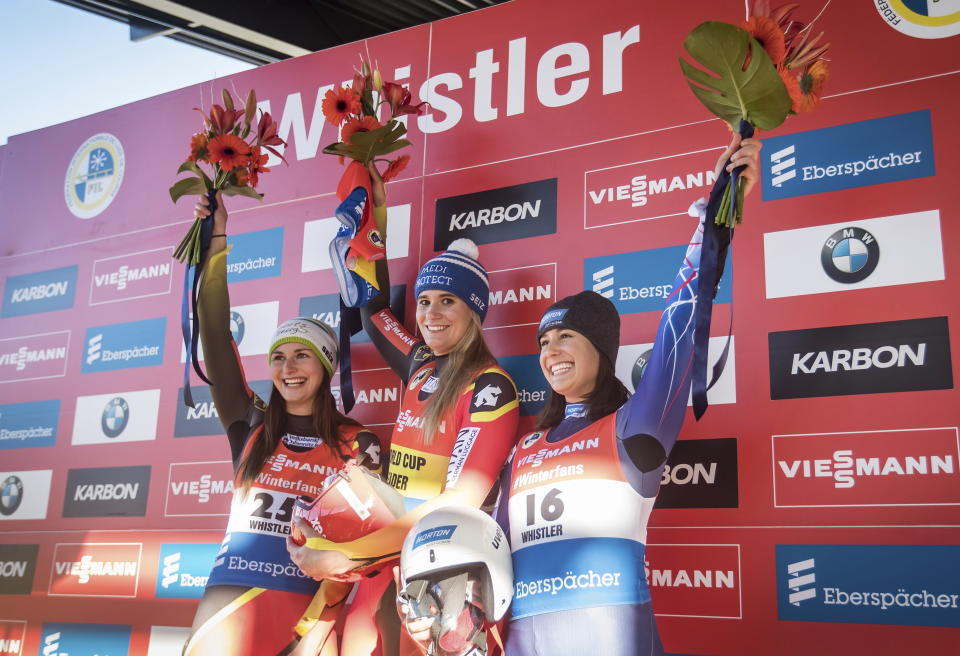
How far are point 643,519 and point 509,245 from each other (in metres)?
1.52

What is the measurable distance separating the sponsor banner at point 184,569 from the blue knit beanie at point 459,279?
1.66m

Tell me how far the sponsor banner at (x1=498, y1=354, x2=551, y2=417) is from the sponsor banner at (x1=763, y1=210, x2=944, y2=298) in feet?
2.92

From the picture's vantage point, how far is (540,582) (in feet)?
8.58

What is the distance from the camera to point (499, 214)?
12.8 ft

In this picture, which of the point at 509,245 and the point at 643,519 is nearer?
the point at 643,519

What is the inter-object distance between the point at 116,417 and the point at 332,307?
1.39 metres

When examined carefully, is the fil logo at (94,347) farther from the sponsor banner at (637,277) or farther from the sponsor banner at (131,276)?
the sponsor banner at (637,277)

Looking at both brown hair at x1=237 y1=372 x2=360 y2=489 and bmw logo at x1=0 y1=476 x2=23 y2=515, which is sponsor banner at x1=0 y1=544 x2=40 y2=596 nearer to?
bmw logo at x1=0 y1=476 x2=23 y2=515

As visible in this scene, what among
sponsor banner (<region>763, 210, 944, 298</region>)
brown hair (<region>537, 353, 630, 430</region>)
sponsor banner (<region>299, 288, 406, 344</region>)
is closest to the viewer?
brown hair (<region>537, 353, 630, 430</region>)

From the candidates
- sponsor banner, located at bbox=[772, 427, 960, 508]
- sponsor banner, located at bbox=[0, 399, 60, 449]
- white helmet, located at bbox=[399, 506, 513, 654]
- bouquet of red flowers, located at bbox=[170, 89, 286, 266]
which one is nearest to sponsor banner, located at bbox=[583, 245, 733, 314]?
sponsor banner, located at bbox=[772, 427, 960, 508]

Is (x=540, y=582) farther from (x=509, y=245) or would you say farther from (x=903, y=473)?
(x=509, y=245)

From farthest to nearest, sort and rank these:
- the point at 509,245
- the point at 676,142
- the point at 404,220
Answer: the point at 404,220 < the point at 509,245 < the point at 676,142

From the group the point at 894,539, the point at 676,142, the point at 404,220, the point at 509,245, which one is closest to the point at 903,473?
the point at 894,539

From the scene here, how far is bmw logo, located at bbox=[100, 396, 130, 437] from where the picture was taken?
4.75 m
